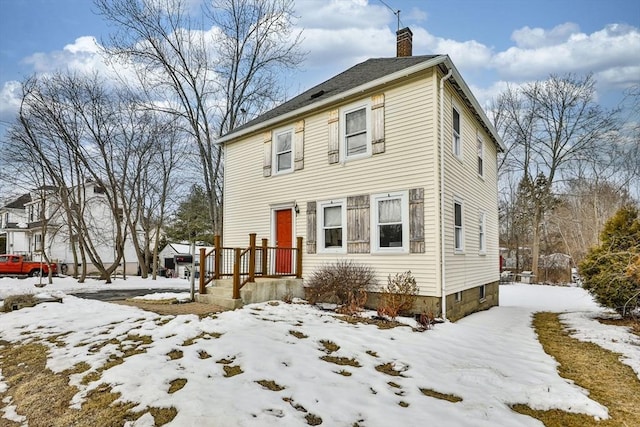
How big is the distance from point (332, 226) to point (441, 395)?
20.1 ft

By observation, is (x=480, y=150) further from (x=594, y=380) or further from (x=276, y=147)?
(x=594, y=380)

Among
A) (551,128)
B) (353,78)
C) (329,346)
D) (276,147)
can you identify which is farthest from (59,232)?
(551,128)

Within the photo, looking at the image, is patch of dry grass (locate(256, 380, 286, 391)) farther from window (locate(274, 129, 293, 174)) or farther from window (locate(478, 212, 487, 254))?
window (locate(478, 212, 487, 254))

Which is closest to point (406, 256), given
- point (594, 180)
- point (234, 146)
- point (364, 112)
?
point (364, 112)

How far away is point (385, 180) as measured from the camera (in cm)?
888

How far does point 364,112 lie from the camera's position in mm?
9516

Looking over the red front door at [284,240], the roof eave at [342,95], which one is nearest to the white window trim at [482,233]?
the roof eave at [342,95]

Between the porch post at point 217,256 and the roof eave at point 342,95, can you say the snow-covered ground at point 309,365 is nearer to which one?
the porch post at point 217,256

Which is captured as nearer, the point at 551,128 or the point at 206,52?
the point at 206,52

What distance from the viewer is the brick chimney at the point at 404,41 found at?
40.0 feet

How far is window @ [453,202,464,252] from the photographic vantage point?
9245mm

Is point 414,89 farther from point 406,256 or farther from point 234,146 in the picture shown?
point 234,146

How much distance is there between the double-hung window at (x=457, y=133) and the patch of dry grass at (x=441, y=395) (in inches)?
257

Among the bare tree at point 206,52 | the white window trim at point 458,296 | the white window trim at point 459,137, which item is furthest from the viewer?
the bare tree at point 206,52
